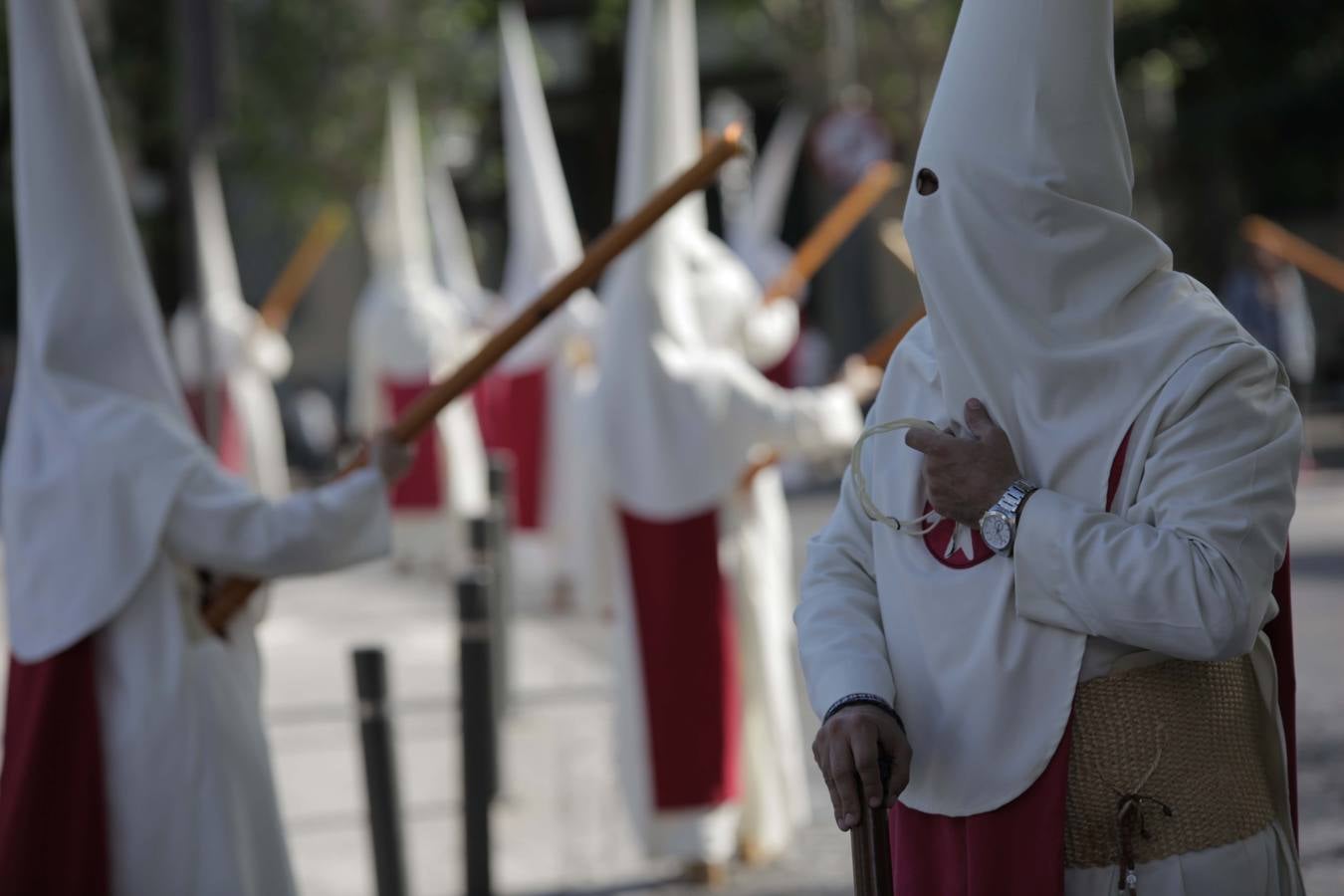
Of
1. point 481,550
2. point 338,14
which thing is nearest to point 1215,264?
point 338,14

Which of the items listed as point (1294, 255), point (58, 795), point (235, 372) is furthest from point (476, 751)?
point (1294, 255)

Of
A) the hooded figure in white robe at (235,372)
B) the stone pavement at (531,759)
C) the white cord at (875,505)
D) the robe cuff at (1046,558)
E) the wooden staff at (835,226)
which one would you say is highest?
the hooded figure in white robe at (235,372)

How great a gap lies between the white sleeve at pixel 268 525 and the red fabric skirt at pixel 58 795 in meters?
0.32

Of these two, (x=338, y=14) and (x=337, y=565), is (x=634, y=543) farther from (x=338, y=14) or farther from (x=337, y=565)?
(x=338, y=14)

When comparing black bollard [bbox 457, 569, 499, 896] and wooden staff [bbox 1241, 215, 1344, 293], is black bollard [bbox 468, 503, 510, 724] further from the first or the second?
wooden staff [bbox 1241, 215, 1344, 293]

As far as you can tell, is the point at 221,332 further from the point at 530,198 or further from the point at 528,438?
the point at 530,198

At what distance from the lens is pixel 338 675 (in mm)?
9461

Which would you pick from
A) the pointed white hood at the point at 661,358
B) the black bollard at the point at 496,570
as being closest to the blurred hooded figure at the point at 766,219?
the black bollard at the point at 496,570

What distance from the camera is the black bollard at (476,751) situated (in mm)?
5047

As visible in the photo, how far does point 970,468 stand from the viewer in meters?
2.54

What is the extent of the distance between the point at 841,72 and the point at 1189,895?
18044 mm

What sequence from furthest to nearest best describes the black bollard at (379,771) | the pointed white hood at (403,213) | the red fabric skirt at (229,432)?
1. the pointed white hood at (403,213)
2. the red fabric skirt at (229,432)
3. the black bollard at (379,771)

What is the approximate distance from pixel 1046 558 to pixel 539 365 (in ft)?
32.7

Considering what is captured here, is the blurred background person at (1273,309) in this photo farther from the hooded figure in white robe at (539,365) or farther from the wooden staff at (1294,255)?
the hooded figure in white robe at (539,365)
